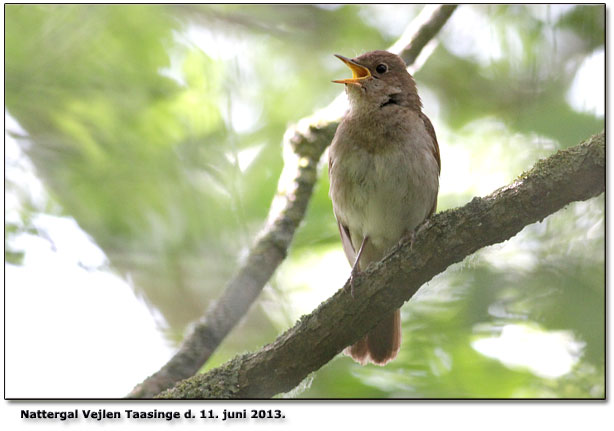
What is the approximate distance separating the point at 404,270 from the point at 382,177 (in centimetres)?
85

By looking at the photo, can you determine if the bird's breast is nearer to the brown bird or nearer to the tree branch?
the brown bird

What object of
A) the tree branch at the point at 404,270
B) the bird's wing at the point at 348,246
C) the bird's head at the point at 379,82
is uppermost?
the bird's head at the point at 379,82

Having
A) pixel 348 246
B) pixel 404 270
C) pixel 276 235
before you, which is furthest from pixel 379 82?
pixel 404 270

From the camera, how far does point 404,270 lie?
325 centimetres

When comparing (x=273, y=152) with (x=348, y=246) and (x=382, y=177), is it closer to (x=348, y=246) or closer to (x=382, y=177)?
(x=348, y=246)

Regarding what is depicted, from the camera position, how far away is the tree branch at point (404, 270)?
9.83ft

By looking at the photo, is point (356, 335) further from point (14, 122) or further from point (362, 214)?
point (14, 122)

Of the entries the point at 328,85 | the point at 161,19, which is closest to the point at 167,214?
the point at 161,19

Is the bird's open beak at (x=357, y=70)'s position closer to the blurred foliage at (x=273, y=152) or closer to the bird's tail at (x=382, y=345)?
the blurred foliage at (x=273, y=152)

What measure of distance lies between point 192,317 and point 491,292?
223 cm

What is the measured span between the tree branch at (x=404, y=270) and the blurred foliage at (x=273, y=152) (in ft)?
1.08

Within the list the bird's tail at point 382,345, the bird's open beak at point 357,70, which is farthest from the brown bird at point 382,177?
the bird's open beak at point 357,70

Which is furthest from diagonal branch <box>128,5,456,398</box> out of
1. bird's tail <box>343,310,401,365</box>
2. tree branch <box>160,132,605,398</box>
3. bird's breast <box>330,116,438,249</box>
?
bird's tail <box>343,310,401,365</box>

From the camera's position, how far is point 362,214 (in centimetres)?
409
